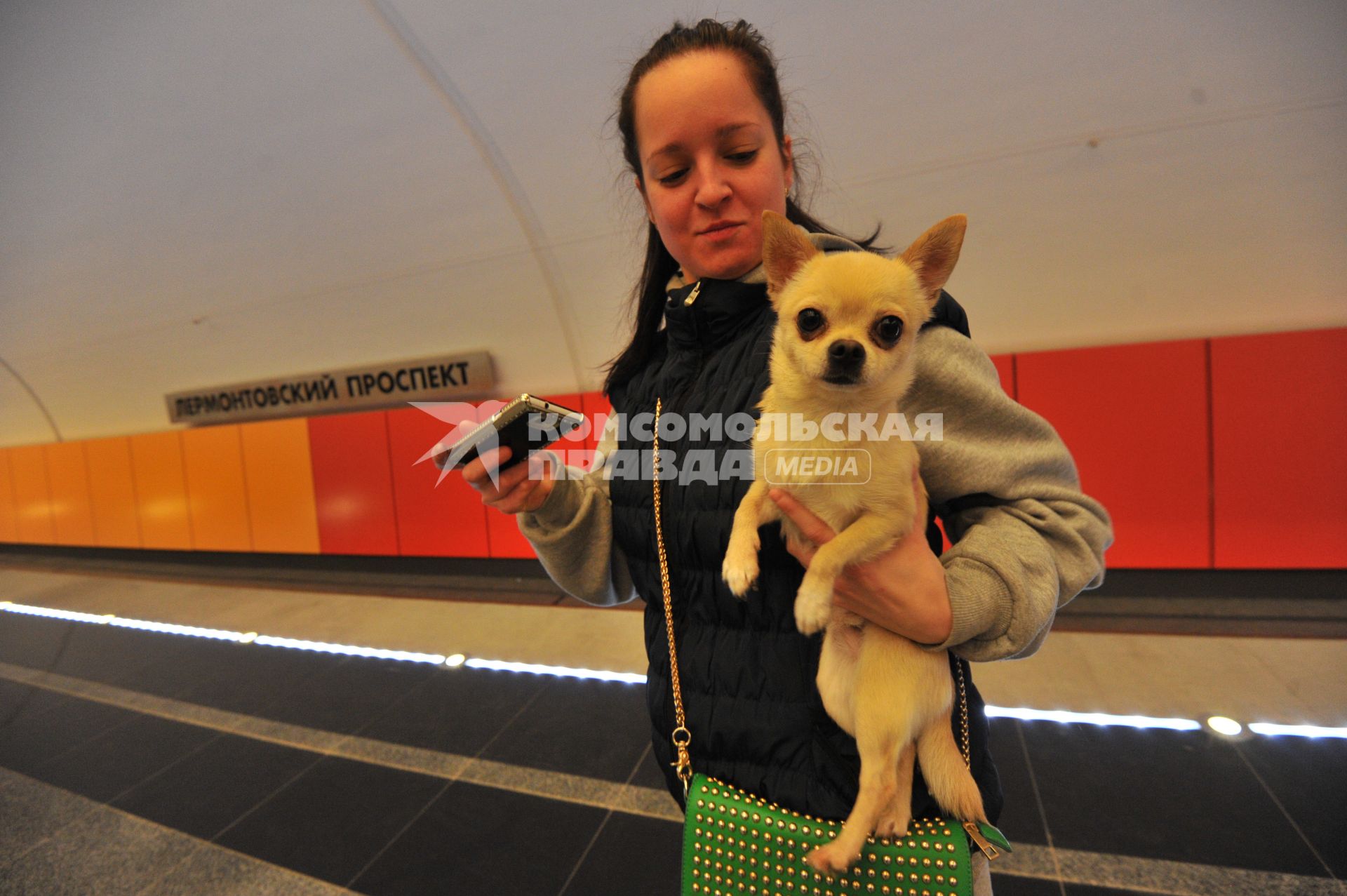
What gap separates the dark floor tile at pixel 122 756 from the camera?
2.83 m

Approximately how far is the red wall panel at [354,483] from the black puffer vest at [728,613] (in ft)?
17.4

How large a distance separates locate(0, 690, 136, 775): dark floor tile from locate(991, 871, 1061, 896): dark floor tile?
15.2 feet

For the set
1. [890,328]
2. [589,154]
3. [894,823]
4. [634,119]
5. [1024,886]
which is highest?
[589,154]

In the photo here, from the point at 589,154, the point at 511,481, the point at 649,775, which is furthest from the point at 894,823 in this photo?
the point at 589,154

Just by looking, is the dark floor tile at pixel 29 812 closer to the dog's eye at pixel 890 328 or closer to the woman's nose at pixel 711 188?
the woman's nose at pixel 711 188

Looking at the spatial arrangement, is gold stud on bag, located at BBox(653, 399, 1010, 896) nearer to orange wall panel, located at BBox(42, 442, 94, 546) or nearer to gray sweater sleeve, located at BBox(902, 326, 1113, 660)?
gray sweater sleeve, located at BBox(902, 326, 1113, 660)

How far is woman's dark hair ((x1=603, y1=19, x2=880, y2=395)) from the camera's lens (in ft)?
3.19

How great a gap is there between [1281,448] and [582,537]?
15.1ft

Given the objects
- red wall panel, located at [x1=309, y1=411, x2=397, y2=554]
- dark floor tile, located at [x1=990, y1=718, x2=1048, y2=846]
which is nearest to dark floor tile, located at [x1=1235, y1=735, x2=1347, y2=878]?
dark floor tile, located at [x1=990, y1=718, x2=1048, y2=846]

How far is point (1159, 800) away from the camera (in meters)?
2.19

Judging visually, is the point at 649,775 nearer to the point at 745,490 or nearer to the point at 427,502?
the point at 745,490

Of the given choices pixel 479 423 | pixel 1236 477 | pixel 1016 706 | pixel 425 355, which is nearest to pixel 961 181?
pixel 1236 477

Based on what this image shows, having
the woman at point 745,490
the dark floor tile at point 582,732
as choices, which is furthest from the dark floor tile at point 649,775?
the woman at point 745,490

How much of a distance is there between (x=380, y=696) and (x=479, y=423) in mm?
3236
